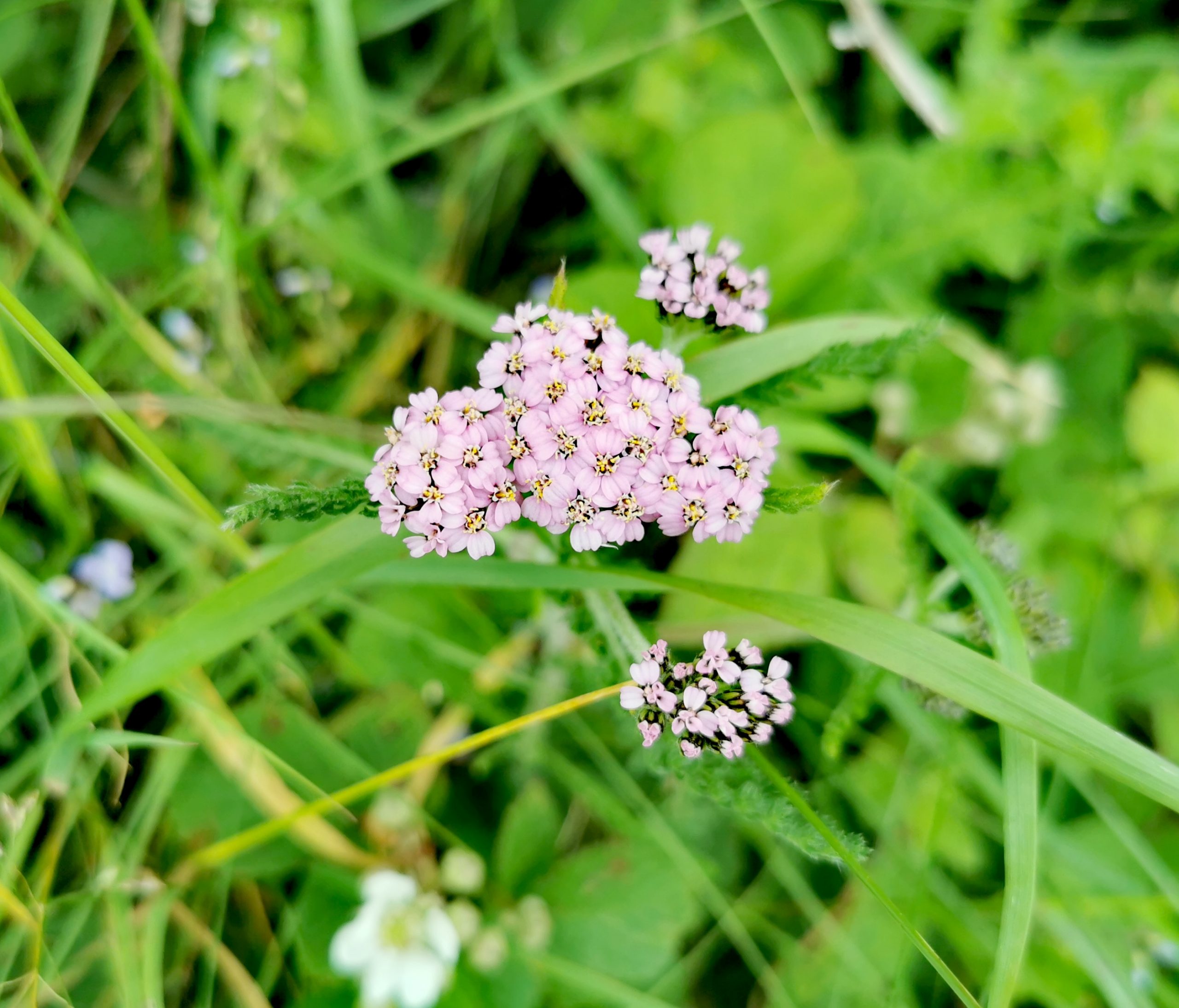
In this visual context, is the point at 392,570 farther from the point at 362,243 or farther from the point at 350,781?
the point at 362,243

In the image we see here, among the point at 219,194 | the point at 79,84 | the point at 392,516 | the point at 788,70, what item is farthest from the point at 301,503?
the point at 79,84

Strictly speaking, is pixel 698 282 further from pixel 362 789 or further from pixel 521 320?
pixel 362 789

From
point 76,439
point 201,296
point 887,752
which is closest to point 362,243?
point 201,296

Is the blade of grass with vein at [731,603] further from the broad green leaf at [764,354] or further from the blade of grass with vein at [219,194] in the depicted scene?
the blade of grass with vein at [219,194]

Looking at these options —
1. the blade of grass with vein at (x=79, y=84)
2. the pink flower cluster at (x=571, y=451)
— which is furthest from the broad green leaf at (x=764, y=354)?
the blade of grass with vein at (x=79, y=84)

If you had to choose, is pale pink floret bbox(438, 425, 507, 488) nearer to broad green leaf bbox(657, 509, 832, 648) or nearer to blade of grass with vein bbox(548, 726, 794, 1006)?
broad green leaf bbox(657, 509, 832, 648)

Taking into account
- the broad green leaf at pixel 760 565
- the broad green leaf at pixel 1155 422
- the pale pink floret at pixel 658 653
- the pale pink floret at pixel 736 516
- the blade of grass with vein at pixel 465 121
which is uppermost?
the blade of grass with vein at pixel 465 121
